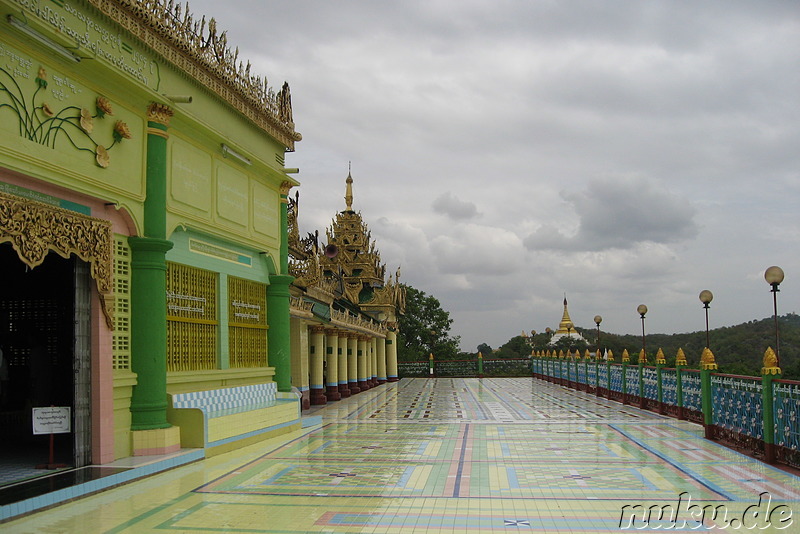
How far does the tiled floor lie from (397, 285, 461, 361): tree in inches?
1336

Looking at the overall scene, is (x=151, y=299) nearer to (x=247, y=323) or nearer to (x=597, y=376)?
(x=247, y=323)

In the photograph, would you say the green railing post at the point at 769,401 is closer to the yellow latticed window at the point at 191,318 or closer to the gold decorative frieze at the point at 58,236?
the yellow latticed window at the point at 191,318

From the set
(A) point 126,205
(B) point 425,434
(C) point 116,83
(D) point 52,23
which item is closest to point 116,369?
(A) point 126,205

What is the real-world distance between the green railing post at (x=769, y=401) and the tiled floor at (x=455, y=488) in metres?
0.23

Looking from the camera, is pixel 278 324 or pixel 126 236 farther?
pixel 278 324

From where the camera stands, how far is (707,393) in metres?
11.2

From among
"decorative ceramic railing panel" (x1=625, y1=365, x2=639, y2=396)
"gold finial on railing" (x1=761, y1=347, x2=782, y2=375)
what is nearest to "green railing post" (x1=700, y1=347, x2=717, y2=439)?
"gold finial on railing" (x1=761, y1=347, x2=782, y2=375)

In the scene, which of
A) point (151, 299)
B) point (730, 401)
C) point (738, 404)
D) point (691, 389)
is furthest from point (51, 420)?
point (691, 389)

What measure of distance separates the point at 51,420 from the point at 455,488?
4.35 m

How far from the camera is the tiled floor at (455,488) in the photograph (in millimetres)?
5812

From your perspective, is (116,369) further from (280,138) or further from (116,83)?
(280,138)

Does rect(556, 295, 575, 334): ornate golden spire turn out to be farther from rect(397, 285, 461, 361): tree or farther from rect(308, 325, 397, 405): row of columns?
rect(308, 325, 397, 405): row of columns

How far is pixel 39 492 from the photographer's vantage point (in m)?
6.36

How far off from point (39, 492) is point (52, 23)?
4662mm
